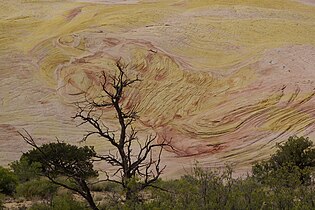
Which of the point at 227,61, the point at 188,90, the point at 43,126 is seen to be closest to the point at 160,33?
the point at 227,61

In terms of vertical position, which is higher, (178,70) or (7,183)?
(178,70)

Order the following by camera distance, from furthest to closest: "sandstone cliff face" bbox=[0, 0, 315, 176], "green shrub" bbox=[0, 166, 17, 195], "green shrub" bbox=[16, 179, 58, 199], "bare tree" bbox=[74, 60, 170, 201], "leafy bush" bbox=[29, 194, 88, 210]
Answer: "sandstone cliff face" bbox=[0, 0, 315, 176], "green shrub" bbox=[0, 166, 17, 195], "green shrub" bbox=[16, 179, 58, 199], "leafy bush" bbox=[29, 194, 88, 210], "bare tree" bbox=[74, 60, 170, 201]

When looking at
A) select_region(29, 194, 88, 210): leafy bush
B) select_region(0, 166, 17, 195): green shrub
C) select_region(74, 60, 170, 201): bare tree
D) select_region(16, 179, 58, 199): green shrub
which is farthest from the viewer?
select_region(0, 166, 17, 195): green shrub

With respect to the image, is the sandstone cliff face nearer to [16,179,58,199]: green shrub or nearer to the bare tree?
the bare tree

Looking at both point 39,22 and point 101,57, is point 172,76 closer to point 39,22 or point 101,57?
point 101,57

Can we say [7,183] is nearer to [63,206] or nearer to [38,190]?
[38,190]

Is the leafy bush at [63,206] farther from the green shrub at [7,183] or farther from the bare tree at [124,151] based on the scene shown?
the green shrub at [7,183]

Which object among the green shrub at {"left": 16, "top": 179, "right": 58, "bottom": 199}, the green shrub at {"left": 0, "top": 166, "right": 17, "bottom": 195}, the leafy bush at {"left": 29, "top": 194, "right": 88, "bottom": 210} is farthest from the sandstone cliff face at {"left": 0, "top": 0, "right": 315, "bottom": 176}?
the leafy bush at {"left": 29, "top": 194, "right": 88, "bottom": 210}

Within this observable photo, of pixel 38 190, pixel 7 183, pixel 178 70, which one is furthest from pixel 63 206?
pixel 178 70
